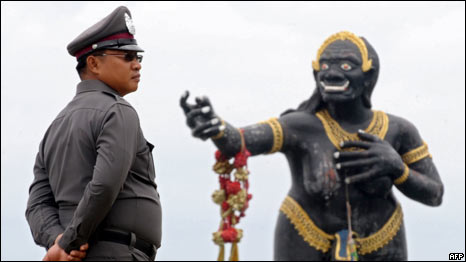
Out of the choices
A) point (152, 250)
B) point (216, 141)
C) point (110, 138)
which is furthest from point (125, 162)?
point (216, 141)

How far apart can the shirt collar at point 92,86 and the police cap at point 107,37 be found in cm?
11

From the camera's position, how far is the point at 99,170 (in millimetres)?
3346

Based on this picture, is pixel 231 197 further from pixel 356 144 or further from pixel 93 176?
pixel 93 176

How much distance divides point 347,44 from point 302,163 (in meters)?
0.91

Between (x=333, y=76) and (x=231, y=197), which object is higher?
(x=333, y=76)

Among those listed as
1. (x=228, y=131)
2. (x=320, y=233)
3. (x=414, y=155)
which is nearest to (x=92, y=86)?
(x=228, y=131)

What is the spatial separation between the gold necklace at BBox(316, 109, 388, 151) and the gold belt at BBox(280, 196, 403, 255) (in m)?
0.55

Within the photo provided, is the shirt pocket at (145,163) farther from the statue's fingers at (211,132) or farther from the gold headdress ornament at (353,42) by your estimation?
the gold headdress ornament at (353,42)

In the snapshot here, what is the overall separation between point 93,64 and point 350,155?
4098mm

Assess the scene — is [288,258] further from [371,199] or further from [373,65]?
[373,65]

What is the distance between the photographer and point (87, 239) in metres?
3.42

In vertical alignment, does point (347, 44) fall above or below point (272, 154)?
above

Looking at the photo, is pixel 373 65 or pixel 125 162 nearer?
pixel 125 162

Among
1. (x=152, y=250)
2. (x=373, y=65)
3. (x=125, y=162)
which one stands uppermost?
(x=373, y=65)
